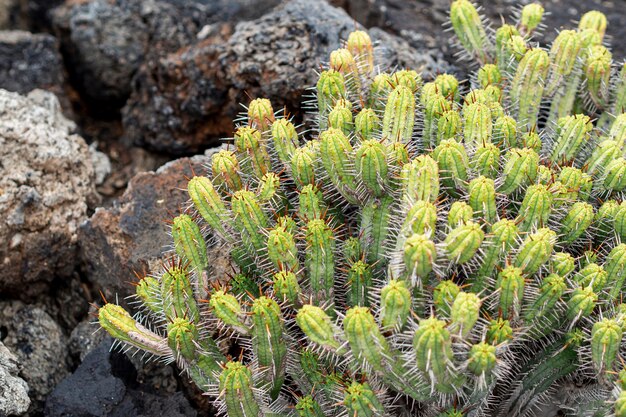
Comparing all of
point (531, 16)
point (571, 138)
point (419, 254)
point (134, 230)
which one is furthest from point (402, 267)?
point (531, 16)

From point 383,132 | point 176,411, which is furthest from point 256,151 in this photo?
point 176,411

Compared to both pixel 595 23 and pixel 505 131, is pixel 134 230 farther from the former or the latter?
pixel 595 23

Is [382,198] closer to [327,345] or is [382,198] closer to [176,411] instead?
[327,345]

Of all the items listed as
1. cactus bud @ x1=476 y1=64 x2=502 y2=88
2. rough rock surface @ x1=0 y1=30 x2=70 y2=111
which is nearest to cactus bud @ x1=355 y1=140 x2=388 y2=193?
cactus bud @ x1=476 y1=64 x2=502 y2=88

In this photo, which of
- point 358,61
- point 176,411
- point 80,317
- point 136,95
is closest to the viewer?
point 176,411

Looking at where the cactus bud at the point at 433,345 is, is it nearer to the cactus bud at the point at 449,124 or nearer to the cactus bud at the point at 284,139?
the cactus bud at the point at 449,124

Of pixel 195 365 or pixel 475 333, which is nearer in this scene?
pixel 475 333

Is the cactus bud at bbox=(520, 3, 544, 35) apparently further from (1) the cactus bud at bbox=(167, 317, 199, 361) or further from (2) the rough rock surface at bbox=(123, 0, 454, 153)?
(1) the cactus bud at bbox=(167, 317, 199, 361)
